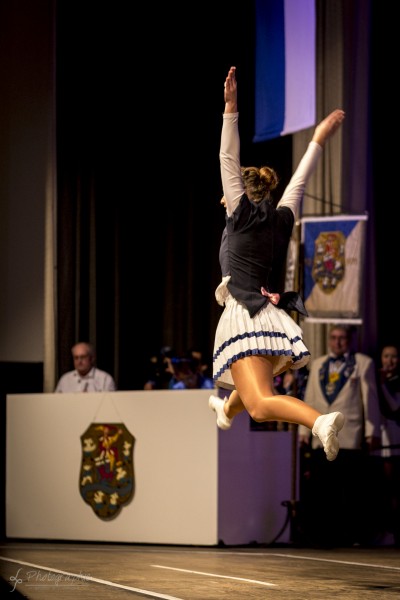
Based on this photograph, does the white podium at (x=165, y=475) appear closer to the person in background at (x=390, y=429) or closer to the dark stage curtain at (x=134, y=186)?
the person in background at (x=390, y=429)

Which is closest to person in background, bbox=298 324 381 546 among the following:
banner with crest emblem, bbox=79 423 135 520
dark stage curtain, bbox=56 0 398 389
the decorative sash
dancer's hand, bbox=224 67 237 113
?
the decorative sash

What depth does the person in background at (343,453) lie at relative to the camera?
7.20 meters

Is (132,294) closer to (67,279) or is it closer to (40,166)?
(67,279)

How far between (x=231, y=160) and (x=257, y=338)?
664 mm

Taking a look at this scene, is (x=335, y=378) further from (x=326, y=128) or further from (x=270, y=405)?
(x=270, y=405)

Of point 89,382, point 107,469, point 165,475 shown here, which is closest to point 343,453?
point 165,475

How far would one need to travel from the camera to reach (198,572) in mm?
4938

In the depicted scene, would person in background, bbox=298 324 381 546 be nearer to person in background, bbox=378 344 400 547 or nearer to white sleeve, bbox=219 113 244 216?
person in background, bbox=378 344 400 547

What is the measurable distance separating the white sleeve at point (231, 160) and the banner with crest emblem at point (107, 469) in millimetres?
3071

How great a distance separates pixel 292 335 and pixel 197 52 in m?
5.75

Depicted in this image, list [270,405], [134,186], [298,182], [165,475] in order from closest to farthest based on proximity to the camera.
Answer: [270,405] → [298,182] → [165,475] → [134,186]

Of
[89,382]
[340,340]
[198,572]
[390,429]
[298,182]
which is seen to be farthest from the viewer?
[89,382]

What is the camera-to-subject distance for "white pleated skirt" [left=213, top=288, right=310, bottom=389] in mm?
4168

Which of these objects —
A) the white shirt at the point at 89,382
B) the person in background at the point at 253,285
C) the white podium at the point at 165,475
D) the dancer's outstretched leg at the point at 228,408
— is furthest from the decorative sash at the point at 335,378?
the person in background at the point at 253,285
